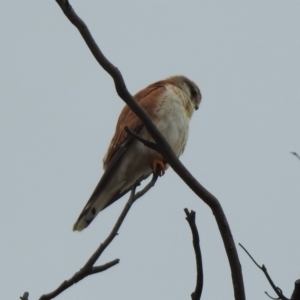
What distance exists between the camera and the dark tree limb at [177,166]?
251 cm

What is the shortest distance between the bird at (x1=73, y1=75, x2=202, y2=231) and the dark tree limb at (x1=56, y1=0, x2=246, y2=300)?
237 centimetres

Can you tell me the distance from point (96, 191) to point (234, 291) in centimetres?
309

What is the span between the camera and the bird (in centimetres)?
540

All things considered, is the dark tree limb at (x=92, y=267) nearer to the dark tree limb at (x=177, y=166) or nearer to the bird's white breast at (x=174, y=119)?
the dark tree limb at (x=177, y=166)

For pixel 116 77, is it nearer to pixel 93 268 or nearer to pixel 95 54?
pixel 95 54

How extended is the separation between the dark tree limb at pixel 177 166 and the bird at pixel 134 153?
2.37 m

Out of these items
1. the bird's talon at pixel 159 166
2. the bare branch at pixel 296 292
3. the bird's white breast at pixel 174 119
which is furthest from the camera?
the bird's white breast at pixel 174 119

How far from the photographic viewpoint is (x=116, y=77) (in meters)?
2.89

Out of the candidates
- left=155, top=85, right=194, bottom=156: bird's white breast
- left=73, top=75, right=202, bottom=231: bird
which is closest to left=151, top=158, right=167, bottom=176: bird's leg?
left=73, top=75, right=202, bottom=231: bird

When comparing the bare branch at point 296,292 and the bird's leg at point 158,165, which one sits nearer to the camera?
the bare branch at point 296,292

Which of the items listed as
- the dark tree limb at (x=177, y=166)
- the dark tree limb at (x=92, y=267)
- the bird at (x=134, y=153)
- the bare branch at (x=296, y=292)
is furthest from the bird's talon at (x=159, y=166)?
the bare branch at (x=296, y=292)

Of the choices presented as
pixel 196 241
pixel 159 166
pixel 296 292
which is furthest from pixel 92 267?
pixel 159 166

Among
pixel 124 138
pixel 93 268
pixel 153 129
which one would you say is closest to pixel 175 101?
pixel 124 138

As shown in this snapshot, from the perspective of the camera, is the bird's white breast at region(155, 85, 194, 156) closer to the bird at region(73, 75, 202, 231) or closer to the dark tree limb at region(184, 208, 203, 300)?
the bird at region(73, 75, 202, 231)
